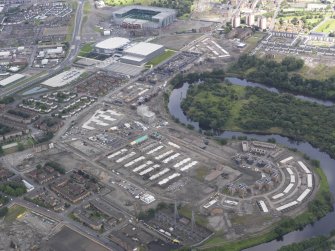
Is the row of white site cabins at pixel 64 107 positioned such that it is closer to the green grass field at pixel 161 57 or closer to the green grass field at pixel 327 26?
the green grass field at pixel 161 57

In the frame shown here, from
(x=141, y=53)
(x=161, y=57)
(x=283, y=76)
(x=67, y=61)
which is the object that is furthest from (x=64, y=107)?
(x=283, y=76)

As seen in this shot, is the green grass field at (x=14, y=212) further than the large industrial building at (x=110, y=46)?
No

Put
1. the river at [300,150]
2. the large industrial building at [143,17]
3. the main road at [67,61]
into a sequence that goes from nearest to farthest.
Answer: the river at [300,150], the main road at [67,61], the large industrial building at [143,17]

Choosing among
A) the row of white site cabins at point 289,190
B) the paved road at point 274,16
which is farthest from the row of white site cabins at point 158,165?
the paved road at point 274,16

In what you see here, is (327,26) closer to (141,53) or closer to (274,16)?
(274,16)

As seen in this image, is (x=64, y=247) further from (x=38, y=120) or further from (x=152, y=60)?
(x=152, y=60)

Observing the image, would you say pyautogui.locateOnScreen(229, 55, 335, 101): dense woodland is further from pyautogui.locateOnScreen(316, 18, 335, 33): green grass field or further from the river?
pyautogui.locateOnScreen(316, 18, 335, 33): green grass field
